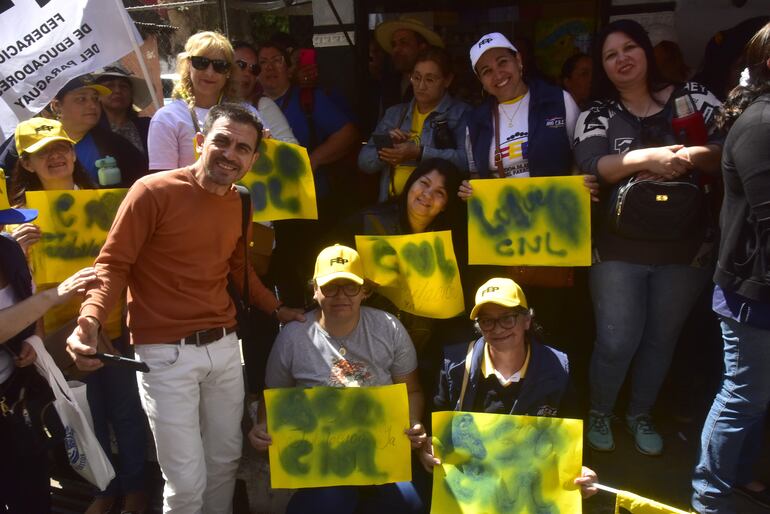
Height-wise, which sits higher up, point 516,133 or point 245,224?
point 516,133

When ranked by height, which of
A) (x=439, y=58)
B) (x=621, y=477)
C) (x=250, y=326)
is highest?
(x=439, y=58)

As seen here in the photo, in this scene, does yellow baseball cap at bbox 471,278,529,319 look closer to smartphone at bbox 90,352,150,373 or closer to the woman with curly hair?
the woman with curly hair

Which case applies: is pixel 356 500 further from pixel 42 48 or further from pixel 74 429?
pixel 42 48

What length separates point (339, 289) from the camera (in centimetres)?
296

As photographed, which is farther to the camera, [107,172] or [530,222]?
[107,172]

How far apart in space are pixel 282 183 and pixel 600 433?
210 cm

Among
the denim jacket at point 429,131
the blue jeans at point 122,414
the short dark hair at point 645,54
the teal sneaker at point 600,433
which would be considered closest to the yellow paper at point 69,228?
the blue jeans at point 122,414

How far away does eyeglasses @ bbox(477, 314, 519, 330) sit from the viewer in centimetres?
281

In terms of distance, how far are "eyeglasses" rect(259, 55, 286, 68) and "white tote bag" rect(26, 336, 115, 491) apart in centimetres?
226

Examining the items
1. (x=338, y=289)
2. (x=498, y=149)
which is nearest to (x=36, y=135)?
(x=338, y=289)

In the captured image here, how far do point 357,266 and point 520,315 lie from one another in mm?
752

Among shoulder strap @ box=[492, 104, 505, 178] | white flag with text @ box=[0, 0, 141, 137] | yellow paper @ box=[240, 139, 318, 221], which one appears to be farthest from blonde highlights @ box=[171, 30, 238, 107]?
shoulder strap @ box=[492, 104, 505, 178]

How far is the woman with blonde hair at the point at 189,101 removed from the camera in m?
3.39

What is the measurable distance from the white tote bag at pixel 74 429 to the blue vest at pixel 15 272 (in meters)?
0.05
